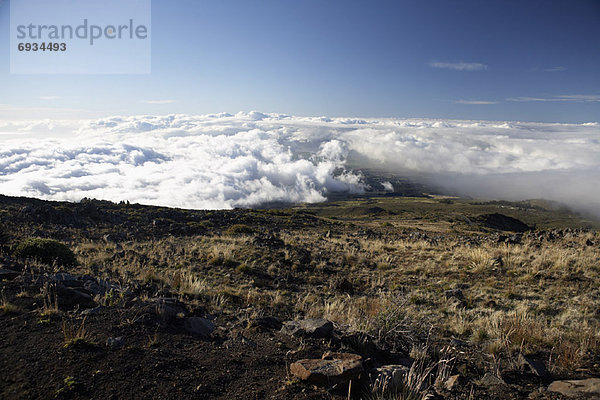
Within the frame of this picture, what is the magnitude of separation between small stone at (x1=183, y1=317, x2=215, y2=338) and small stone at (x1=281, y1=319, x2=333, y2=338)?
1.22 m

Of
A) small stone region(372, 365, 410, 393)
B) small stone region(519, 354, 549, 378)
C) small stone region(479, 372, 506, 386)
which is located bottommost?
small stone region(479, 372, 506, 386)

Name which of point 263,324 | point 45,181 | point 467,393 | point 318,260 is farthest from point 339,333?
point 45,181

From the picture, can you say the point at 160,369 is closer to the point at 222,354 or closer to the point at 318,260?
the point at 222,354

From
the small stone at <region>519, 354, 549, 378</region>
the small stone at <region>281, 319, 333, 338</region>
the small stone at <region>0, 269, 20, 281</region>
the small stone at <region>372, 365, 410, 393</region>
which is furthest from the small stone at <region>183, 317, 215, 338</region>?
the small stone at <region>519, 354, 549, 378</region>

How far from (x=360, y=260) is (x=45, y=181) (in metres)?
214

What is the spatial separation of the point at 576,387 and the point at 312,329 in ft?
10.8

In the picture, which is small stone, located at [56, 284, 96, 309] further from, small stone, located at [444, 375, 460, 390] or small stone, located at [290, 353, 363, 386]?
small stone, located at [444, 375, 460, 390]

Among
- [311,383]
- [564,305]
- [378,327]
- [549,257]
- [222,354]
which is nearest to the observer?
[311,383]

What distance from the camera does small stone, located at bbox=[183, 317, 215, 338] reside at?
4.47 m

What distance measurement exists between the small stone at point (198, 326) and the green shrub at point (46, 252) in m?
6.44

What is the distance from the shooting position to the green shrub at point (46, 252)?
8.51m

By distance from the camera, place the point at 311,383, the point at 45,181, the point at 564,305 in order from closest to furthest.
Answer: the point at 311,383, the point at 564,305, the point at 45,181

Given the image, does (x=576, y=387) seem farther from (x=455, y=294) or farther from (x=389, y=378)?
(x=455, y=294)

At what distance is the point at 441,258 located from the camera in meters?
12.3
